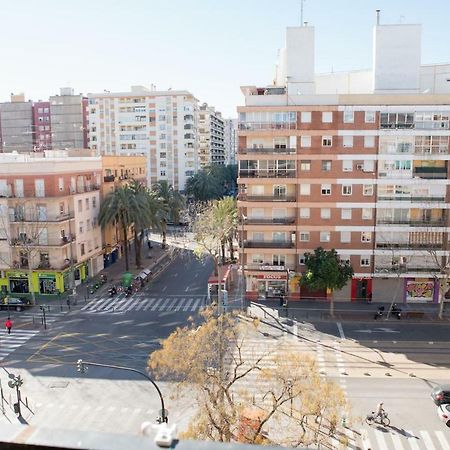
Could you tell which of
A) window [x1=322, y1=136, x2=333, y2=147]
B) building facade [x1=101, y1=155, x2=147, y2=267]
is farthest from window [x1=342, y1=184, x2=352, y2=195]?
building facade [x1=101, y1=155, x2=147, y2=267]

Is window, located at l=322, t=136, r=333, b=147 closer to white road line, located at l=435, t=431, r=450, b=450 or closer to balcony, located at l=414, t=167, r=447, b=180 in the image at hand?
balcony, located at l=414, t=167, r=447, b=180

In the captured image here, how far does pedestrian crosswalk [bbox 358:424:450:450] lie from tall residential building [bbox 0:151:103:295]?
32.1 m

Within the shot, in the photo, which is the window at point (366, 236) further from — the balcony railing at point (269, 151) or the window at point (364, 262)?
the balcony railing at point (269, 151)

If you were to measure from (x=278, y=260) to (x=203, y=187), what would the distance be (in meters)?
50.4

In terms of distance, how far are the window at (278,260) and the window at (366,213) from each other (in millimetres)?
7783

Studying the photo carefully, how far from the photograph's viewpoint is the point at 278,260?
4544cm

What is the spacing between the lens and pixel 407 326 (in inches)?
1524

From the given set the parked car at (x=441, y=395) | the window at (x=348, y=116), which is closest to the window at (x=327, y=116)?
the window at (x=348, y=116)

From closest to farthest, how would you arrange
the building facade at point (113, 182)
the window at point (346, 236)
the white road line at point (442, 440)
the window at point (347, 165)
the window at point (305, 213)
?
1. the white road line at point (442, 440)
2. the window at point (347, 165)
3. the window at point (346, 236)
4. the window at point (305, 213)
5. the building facade at point (113, 182)

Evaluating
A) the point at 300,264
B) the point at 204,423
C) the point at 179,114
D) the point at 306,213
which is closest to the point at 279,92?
the point at 306,213

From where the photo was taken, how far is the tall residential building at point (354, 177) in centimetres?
4281

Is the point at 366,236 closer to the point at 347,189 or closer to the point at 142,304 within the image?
the point at 347,189

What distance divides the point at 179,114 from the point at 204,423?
294 feet

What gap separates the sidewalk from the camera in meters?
47.1
